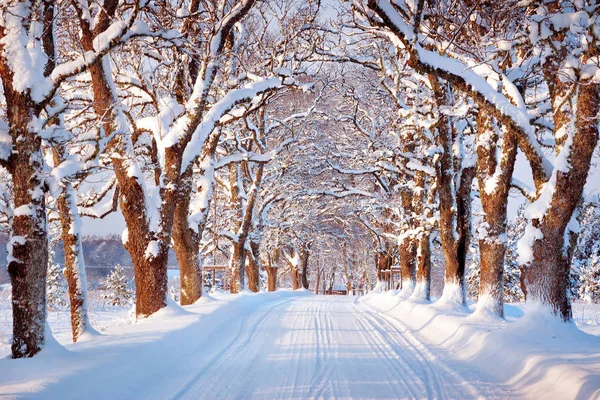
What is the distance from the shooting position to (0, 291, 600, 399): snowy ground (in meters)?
4.82

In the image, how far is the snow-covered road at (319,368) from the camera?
518 cm

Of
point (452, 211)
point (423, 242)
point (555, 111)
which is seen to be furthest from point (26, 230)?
point (423, 242)

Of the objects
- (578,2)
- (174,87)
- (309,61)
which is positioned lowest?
(578,2)

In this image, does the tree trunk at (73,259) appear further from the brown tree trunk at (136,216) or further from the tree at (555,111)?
the tree at (555,111)

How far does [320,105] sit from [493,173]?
13.0m

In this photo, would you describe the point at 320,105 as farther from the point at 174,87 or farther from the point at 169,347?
the point at 169,347

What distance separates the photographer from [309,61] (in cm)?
1342

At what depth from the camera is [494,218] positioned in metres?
A: 10.2

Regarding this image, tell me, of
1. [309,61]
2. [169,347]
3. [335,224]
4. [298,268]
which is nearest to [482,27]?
[309,61]

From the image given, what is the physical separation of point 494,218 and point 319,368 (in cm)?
603

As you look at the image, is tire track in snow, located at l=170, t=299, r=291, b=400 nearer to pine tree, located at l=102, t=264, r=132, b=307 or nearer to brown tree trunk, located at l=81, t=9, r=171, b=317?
brown tree trunk, located at l=81, t=9, r=171, b=317

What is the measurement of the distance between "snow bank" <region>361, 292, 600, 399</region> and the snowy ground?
18 mm

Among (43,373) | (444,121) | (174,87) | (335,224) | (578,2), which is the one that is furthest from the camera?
(335,224)

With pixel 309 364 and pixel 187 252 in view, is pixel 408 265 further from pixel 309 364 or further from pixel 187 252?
pixel 309 364
